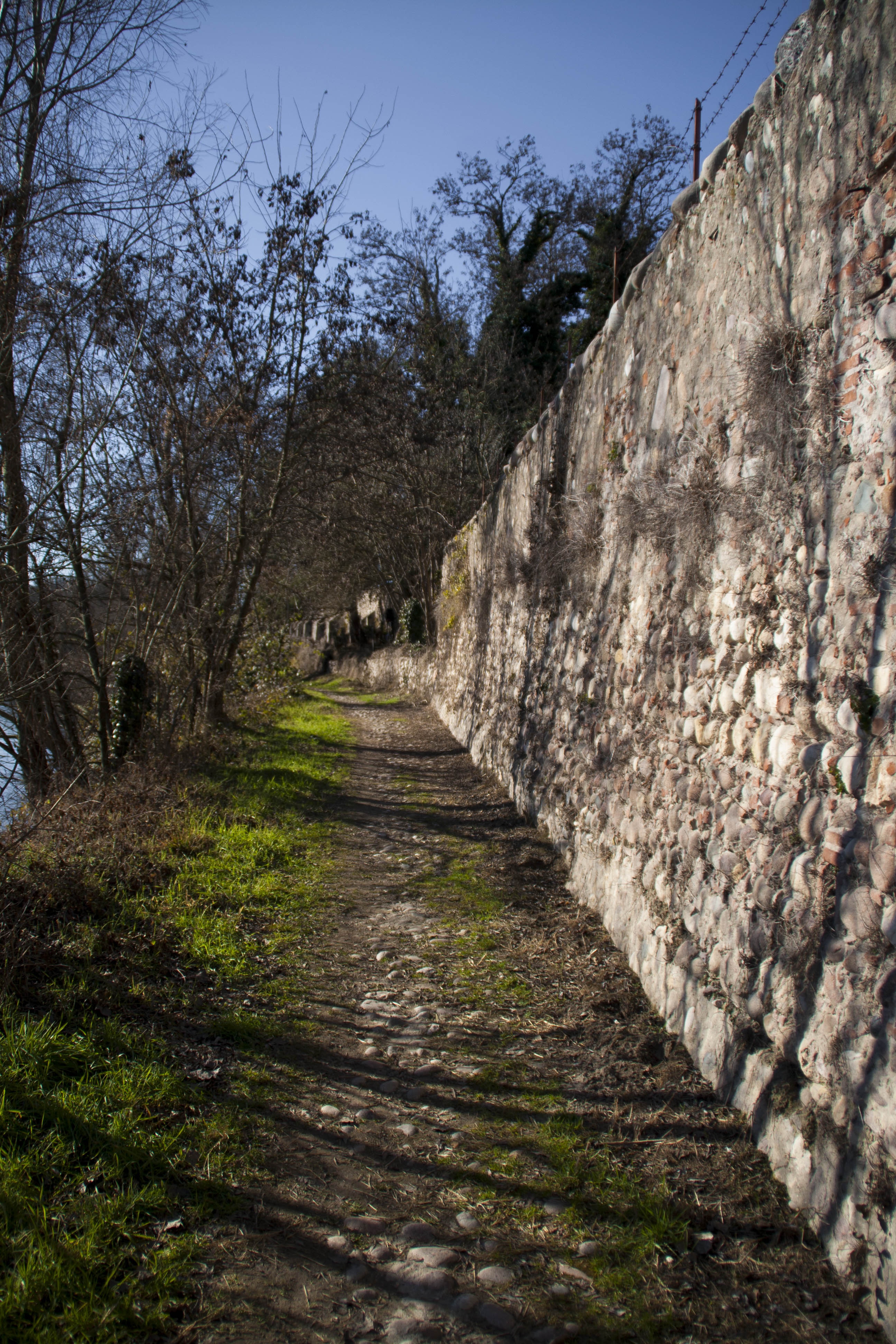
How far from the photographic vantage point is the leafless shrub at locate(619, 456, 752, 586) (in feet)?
12.1

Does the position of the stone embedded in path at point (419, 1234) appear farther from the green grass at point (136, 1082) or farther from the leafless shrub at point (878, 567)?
the leafless shrub at point (878, 567)

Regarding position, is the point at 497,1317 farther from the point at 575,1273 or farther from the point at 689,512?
the point at 689,512

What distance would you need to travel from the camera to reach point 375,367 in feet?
39.4

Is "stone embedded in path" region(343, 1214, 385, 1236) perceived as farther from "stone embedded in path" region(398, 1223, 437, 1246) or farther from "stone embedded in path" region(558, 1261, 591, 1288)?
"stone embedded in path" region(558, 1261, 591, 1288)

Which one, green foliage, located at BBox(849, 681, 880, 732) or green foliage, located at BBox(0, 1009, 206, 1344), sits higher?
green foliage, located at BBox(849, 681, 880, 732)

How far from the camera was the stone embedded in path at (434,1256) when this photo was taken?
7.54ft

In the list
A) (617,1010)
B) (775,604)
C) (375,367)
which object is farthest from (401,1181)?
(375,367)

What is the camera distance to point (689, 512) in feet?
13.1

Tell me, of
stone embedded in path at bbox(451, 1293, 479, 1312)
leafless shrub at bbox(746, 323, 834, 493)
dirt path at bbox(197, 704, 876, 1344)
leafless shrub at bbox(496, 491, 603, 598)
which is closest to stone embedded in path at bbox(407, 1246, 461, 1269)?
dirt path at bbox(197, 704, 876, 1344)

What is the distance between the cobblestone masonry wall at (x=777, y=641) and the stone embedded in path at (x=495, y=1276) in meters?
0.95

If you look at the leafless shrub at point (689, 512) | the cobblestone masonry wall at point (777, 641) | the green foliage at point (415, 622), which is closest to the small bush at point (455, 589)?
the green foliage at point (415, 622)

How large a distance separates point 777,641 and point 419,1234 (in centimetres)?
247

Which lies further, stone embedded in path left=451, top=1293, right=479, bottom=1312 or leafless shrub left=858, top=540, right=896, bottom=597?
leafless shrub left=858, top=540, right=896, bottom=597

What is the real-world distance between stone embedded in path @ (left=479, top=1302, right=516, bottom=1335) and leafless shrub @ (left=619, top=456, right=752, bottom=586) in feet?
9.98
